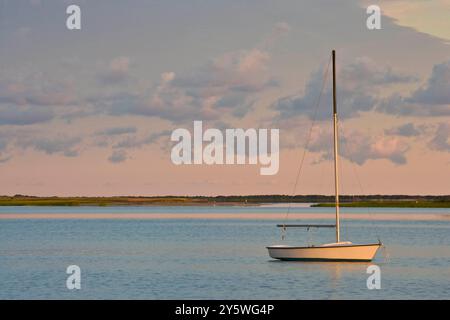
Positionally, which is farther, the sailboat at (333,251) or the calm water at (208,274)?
the sailboat at (333,251)

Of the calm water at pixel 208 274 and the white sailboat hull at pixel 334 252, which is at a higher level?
the white sailboat hull at pixel 334 252

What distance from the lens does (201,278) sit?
5450cm

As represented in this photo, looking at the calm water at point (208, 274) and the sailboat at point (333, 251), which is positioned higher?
the sailboat at point (333, 251)

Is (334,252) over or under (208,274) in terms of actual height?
over

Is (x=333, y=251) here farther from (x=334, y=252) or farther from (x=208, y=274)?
(x=208, y=274)

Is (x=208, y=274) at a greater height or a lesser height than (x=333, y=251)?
lesser

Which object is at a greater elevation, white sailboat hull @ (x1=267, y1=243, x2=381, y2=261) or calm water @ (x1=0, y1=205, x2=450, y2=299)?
white sailboat hull @ (x1=267, y1=243, x2=381, y2=261)

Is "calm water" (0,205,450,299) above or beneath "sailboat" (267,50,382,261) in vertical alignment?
beneath

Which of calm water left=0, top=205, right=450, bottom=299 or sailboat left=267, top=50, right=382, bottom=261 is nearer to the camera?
calm water left=0, top=205, right=450, bottom=299

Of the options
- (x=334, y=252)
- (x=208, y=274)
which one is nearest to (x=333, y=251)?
(x=334, y=252)

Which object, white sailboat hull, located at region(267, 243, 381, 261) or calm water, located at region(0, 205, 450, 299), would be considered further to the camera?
white sailboat hull, located at region(267, 243, 381, 261)
